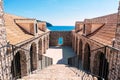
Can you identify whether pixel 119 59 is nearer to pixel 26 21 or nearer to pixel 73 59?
pixel 73 59

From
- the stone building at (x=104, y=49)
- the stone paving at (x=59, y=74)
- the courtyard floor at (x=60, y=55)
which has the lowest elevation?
the courtyard floor at (x=60, y=55)

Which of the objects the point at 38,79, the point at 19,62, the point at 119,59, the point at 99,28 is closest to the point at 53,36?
the point at 99,28

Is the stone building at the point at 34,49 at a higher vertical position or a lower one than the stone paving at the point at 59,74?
higher

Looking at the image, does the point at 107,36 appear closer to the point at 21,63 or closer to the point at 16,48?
the point at 16,48

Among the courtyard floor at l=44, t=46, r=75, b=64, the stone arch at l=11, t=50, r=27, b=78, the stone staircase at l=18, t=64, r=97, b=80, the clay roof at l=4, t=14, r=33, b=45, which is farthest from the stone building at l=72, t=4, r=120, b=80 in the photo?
the stone arch at l=11, t=50, r=27, b=78

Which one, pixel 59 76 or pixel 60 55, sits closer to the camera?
pixel 59 76

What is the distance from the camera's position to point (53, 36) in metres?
28.9

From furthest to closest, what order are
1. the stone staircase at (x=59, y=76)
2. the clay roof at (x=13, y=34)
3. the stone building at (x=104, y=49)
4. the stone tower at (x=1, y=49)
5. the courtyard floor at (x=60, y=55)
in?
the courtyard floor at (x=60, y=55) → the clay roof at (x=13, y=34) → the stone staircase at (x=59, y=76) → the stone building at (x=104, y=49) → the stone tower at (x=1, y=49)

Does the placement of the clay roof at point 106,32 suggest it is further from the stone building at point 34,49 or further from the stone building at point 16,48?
the stone building at point 16,48

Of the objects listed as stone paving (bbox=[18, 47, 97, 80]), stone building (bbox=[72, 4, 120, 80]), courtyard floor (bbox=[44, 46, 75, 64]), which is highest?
stone building (bbox=[72, 4, 120, 80])

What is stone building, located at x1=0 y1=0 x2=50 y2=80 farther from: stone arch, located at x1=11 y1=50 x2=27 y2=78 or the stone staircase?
the stone staircase

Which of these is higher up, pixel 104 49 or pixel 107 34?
pixel 107 34

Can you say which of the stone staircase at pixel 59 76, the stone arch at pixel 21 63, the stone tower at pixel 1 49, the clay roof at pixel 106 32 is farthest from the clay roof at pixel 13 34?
the clay roof at pixel 106 32

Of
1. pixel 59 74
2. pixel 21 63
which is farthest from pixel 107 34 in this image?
pixel 21 63
